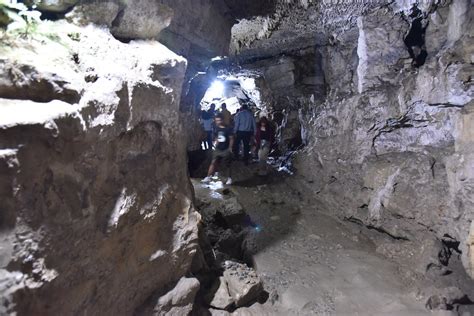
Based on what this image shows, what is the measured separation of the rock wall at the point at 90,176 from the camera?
132cm

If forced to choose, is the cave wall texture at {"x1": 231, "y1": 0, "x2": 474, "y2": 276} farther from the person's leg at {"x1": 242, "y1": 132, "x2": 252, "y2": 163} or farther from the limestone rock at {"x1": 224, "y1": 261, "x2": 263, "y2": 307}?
the limestone rock at {"x1": 224, "y1": 261, "x2": 263, "y2": 307}

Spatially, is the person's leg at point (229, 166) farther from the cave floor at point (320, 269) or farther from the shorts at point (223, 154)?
the cave floor at point (320, 269)

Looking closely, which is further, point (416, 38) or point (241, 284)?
point (416, 38)

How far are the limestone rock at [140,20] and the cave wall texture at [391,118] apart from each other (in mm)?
3156

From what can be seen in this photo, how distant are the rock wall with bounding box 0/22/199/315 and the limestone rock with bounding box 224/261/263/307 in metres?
0.67

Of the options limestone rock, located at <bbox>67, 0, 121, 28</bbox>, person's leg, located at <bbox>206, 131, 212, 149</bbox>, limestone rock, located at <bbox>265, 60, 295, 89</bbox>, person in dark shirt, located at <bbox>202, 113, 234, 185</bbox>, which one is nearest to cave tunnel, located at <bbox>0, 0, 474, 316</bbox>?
limestone rock, located at <bbox>67, 0, 121, 28</bbox>

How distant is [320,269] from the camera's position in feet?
12.0

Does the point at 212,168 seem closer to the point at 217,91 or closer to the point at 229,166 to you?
the point at 229,166

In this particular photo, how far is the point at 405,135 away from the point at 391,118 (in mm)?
372

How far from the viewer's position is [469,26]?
143 inches

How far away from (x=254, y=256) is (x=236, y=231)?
615mm

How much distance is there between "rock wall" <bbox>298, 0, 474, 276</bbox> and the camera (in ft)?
11.8

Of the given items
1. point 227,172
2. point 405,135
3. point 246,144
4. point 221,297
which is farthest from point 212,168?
point 221,297

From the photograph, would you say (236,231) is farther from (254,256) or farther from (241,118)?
(241,118)
